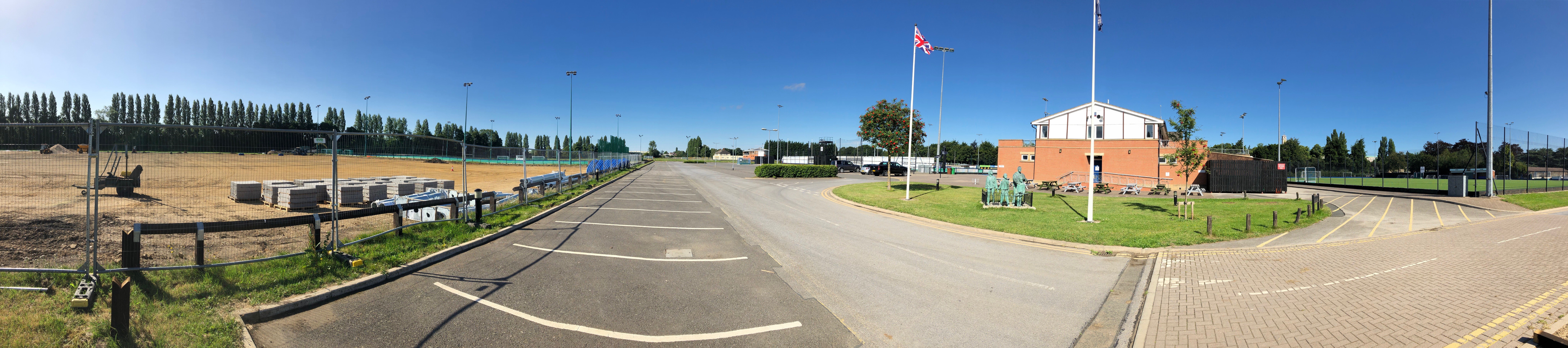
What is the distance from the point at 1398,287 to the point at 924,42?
16.1 metres

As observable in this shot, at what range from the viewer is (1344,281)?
7.06 meters

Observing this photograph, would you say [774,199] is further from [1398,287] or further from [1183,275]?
[1398,287]

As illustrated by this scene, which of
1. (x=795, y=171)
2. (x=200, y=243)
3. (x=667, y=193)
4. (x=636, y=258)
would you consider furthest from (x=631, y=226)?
(x=795, y=171)

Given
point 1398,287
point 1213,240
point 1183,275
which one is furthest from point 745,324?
point 1213,240

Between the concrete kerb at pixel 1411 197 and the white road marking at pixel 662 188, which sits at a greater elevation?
the concrete kerb at pixel 1411 197

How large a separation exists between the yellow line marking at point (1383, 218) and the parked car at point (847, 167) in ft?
130

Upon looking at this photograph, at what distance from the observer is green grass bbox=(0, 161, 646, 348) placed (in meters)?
4.26

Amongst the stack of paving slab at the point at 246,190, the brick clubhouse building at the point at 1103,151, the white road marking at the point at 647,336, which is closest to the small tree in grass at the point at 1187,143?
the brick clubhouse building at the point at 1103,151

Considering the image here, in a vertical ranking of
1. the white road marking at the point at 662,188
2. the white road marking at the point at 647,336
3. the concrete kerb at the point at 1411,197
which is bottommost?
the white road marking at the point at 647,336

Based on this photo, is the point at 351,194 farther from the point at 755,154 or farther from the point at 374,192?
the point at 755,154

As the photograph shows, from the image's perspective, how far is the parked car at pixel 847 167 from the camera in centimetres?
5731

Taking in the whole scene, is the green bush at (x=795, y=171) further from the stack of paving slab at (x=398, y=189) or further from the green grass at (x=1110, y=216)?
the stack of paving slab at (x=398, y=189)

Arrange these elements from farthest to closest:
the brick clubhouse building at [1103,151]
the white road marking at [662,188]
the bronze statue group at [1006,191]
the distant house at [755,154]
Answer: the distant house at [755,154], the brick clubhouse building at [1103,151], the white road marking at [662,188], the bronze statue group at [1006,191]

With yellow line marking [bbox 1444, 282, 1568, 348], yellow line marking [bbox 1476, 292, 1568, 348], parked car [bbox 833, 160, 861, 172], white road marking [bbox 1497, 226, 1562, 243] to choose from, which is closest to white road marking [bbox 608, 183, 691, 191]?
yellow line marking [bbox 1444, 282, 1568, 348]
